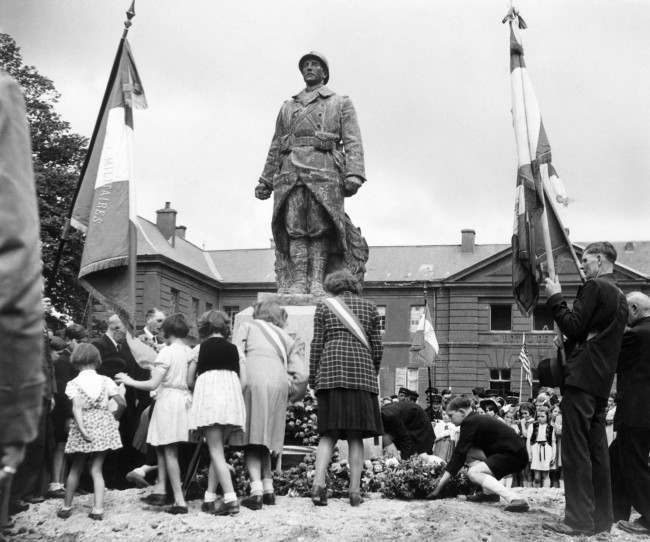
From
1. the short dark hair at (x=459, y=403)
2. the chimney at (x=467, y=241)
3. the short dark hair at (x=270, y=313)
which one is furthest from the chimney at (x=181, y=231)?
the short dark hair at (x=270, y=313)

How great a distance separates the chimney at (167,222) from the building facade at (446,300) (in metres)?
0.06

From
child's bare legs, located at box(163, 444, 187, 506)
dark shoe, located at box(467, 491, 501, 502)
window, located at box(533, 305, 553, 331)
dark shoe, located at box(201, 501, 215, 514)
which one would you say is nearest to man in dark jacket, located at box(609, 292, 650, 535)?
dark shoe, located at box(467, 491, 501, 502)

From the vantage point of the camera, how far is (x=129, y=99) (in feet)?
29.0

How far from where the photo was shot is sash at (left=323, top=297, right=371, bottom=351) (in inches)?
284

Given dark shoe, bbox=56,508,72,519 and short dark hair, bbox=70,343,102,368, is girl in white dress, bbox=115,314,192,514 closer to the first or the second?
short dark hair, bbox=70,343,102,368

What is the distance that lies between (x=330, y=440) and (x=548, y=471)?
966 centimetres

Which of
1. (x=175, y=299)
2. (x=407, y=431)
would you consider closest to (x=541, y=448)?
(x=407, y=431)

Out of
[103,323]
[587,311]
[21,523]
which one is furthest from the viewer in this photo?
[103,323]

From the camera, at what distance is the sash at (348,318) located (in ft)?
23.6

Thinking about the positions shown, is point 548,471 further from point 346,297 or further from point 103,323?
point 103,323

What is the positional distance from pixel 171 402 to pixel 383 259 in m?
47.6

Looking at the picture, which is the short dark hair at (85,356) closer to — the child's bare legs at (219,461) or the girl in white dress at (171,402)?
the girl in white dress at (171,402)

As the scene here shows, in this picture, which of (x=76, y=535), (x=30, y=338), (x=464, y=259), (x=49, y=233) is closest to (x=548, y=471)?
(x=76, y=535)

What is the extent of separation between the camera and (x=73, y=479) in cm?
700
